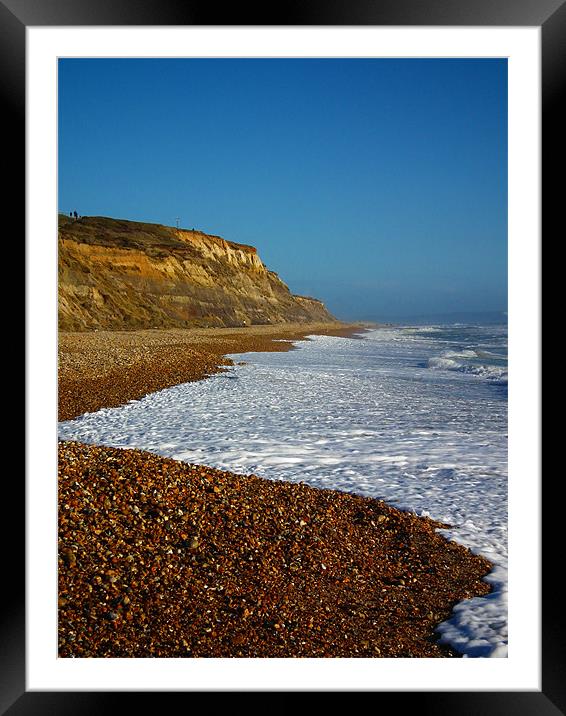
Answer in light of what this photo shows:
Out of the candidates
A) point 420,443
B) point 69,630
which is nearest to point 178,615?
point 69,630

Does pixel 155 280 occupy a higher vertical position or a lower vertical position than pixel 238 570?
higher

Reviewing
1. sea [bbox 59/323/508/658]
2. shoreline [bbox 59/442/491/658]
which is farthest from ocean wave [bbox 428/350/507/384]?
shoreline [bbox 59/442/491/658]
